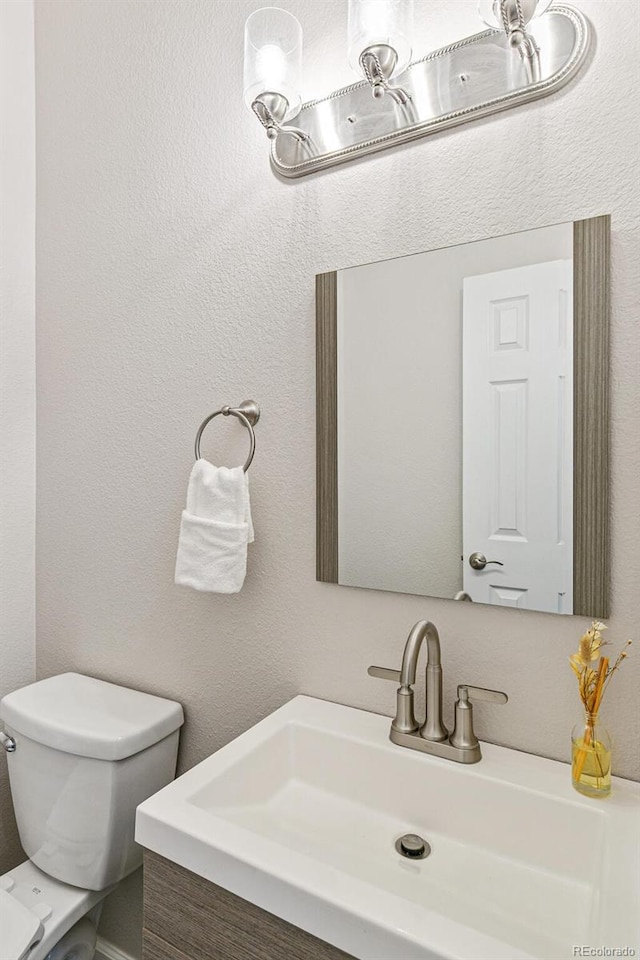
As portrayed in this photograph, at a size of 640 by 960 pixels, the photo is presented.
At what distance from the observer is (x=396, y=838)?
0.92 meters

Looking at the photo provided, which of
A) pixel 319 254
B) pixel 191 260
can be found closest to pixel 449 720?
pixel 319 254

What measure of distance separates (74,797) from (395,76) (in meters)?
1.51

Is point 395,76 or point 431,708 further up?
point 395,76

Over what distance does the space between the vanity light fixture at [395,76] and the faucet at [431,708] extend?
0.88 metres

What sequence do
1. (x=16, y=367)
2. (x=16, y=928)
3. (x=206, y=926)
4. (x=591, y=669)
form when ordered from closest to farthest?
(x=206, y=926), (x=591, y=669), (x=16, y=928), (x=16, y=367)

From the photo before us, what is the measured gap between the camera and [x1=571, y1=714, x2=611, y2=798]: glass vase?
833mm

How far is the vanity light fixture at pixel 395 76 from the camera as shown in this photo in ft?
2.97

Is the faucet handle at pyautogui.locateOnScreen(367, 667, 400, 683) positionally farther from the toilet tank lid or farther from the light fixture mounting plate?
the light fixture mounting plate

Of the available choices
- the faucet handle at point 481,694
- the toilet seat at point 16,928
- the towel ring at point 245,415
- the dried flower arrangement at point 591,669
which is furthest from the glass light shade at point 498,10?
the toilet seat at point 16,928

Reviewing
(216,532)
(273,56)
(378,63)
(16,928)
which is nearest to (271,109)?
(273,56)

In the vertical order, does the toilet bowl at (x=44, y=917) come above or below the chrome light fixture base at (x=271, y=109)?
below

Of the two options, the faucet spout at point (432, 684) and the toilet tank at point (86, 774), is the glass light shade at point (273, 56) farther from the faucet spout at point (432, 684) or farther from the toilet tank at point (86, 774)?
the toilet tank at point (86, 774)

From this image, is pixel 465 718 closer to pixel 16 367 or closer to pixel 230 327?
pixel 230 327

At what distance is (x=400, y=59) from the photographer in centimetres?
95
